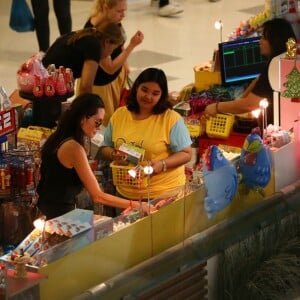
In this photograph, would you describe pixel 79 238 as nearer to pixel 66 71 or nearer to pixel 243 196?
pixel 243 196

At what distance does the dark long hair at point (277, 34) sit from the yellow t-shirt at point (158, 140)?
43.8 inches

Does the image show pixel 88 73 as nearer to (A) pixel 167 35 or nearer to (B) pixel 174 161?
(B) pixel 174 161

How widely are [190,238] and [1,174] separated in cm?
151

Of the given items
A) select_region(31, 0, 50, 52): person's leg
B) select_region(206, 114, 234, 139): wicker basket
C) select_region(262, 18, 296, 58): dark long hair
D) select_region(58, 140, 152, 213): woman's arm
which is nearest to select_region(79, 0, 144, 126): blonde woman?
select_region(206, 114, 234, 139): wicker basket

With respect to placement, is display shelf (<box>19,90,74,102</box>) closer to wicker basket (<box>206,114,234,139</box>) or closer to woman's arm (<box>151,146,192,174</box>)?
wicker basket (<box>206,114,234,139</box>)

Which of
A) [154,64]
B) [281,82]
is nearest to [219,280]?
[281,82]

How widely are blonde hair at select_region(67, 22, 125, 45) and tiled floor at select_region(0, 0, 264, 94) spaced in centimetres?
270

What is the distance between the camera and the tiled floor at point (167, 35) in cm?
1098

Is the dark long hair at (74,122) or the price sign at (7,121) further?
the price sign at (7,121)

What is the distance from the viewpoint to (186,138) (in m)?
6.09

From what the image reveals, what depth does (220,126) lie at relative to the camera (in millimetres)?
7070

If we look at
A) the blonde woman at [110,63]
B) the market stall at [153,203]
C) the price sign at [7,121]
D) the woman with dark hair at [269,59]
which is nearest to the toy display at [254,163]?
the market stall at [153,203]

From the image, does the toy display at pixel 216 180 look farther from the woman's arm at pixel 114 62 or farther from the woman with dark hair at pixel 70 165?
the woman's arm at pixel 114 62

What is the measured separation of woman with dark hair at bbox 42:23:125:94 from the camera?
23.9 ft
